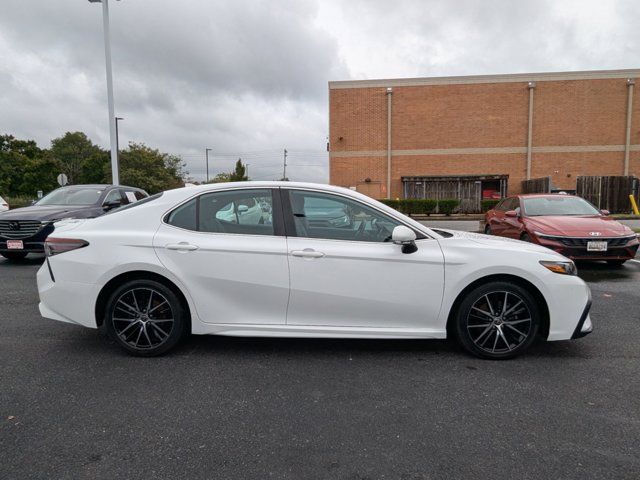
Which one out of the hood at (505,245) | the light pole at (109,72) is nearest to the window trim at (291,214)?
the hood at (505,245)

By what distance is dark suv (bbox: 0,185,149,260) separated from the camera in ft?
26.2

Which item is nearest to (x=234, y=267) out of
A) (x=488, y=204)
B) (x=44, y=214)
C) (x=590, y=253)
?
(x=590, y=253)

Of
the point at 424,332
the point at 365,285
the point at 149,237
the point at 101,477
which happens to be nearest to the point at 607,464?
the point at 424,332

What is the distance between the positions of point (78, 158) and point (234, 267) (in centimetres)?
8333

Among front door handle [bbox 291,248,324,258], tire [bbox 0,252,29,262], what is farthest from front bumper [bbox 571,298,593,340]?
tire [bbox 0,252,29,262]

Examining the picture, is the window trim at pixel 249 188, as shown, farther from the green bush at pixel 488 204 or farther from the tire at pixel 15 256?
the green bush at pixel 488 204

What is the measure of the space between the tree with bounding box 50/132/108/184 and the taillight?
76.7 m

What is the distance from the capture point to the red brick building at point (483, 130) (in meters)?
27.9

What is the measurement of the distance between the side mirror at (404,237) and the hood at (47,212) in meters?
7.41

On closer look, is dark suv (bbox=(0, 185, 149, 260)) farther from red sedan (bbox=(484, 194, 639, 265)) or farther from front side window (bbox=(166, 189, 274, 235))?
red sedan (bbox=(484, 194, 639, 265))

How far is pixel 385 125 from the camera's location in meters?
29.0

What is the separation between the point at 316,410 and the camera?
2812 mm

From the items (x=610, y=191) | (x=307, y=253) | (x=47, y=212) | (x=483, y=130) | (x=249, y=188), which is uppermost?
(x=483, y=130)

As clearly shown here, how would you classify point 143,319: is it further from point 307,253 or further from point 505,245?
point 505,245
